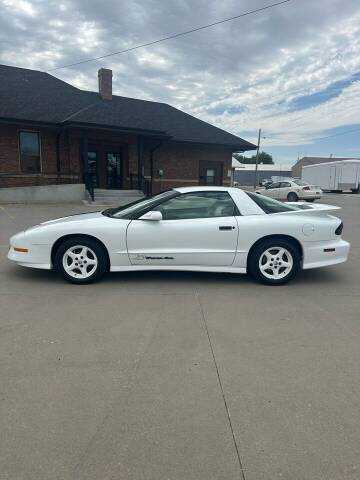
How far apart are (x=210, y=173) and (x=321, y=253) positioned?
18628 millimetres

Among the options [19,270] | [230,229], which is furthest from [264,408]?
[19,270]

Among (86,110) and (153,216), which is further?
(86,110)

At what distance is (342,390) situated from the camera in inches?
101

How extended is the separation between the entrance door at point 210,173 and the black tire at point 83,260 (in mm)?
18544

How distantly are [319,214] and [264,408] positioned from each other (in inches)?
140

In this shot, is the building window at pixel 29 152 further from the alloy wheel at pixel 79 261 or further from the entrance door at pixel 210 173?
the alloy wheel at pixel 79 261

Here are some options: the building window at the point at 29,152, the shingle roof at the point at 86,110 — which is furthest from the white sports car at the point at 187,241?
the building window at the point at 29,152

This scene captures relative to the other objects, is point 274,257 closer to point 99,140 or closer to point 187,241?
point 187,241

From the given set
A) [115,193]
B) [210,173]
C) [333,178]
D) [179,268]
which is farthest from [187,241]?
[333,178]

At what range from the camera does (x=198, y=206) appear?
16.8 feet

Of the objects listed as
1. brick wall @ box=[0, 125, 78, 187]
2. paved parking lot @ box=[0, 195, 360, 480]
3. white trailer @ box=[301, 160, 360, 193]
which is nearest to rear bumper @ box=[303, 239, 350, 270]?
paved parking lot @ box=[0, 195, 360, 480]

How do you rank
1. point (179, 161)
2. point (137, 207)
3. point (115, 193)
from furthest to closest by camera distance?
point (179, 161) < point (115, 193) < point (137, 207)

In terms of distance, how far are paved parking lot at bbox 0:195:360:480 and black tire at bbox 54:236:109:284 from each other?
23cm

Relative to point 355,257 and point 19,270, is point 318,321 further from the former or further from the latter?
point 19,270
